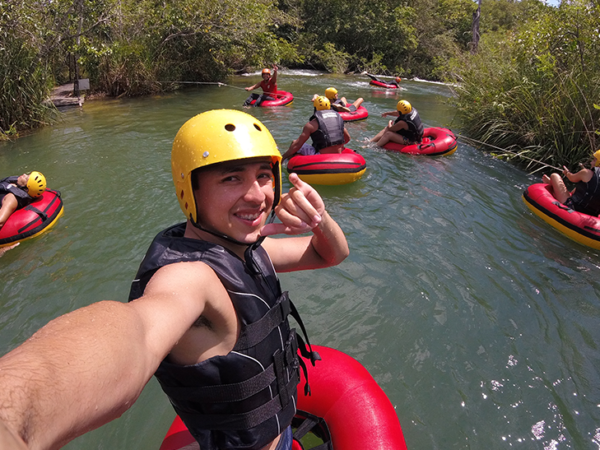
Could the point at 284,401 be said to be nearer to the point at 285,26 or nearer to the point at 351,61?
the point at 351,61

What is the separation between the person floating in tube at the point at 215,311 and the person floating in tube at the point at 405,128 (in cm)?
792

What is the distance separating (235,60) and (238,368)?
2272cm

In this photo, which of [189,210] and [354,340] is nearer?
[189,210]

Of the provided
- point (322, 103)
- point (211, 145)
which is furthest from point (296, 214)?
point (322, 103)

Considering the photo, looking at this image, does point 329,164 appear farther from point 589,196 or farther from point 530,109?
point 530,109

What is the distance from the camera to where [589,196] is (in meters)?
6.14

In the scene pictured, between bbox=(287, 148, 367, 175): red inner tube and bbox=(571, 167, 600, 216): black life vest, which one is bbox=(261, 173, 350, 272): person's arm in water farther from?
bbox=(571, 167, 600, 216): black life vest

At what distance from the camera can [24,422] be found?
0.63 metres

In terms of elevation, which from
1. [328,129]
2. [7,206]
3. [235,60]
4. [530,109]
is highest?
[235,60]

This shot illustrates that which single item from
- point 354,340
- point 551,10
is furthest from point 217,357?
point 551,10

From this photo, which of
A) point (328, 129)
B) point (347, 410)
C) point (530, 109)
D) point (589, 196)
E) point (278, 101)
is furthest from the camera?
→ point (278, 101)

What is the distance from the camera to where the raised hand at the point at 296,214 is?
1618 mm

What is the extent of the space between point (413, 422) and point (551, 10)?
1017cm

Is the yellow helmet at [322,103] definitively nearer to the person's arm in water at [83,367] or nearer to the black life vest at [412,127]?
the black life vest at [412,127]
